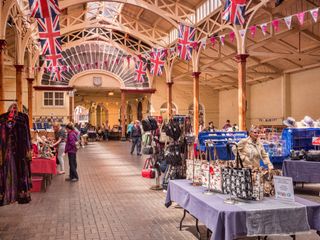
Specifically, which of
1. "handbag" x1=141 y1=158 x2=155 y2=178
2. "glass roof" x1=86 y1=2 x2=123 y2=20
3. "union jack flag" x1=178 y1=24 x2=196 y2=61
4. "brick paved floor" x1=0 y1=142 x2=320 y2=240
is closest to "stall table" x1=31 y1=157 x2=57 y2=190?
"brick paved floor" x1=0 y1=142 x2=320 y2=240

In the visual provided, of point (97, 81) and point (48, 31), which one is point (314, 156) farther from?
point (97, 81)

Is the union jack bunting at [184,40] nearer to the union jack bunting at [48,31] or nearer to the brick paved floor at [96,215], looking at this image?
the union jack bunting at [48,31]

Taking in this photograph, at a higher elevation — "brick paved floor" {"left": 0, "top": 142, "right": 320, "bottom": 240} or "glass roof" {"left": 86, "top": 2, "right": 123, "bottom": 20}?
"glass roof" {"left": 86, "top": 2, "right": 123, "bottom": 20}

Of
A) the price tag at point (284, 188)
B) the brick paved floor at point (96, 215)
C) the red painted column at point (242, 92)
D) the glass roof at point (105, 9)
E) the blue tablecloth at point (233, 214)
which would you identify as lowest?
the brick paved floor at point (96, 215)

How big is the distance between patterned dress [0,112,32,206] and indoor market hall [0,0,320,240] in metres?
0.02

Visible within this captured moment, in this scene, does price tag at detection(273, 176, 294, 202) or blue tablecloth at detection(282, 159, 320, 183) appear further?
blue tablecloth at detection(282, 159, 320, 183)

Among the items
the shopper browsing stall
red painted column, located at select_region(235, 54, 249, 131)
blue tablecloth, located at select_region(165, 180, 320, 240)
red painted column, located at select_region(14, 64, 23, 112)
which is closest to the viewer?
blue tablecloth, located at select_region(165, 180, 320, 240)

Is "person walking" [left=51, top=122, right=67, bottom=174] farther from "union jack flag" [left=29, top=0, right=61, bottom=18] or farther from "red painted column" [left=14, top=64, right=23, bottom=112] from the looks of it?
"red painted column" [left=14, top=64, right=23, bottom=112]

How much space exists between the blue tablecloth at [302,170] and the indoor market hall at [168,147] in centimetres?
2

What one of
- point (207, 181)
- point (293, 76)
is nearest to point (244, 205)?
point (207, 181)

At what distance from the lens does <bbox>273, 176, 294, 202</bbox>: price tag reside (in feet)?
12.8

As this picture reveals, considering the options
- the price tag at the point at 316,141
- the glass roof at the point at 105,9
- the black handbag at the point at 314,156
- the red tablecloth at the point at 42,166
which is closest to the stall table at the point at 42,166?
the red tablecloth at the point at 42,166

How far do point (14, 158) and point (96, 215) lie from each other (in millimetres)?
1722

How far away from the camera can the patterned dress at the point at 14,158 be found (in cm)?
575
